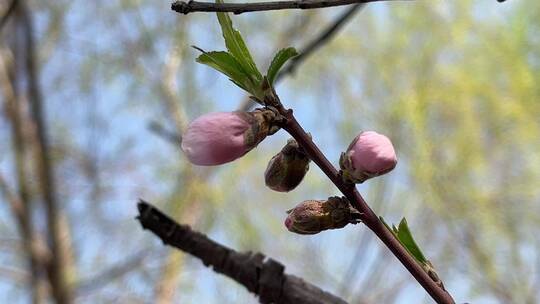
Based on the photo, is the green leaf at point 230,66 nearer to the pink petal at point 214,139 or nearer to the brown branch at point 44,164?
the pink petal at point 214,139

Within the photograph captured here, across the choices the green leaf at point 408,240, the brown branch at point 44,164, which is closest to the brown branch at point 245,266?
the green leaf at point 408,240

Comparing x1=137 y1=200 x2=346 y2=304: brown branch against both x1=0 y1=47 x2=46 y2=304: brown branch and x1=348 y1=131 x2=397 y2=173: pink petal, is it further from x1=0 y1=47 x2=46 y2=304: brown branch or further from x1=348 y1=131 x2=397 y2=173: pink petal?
x1=0 y1=47 x2=46 y2=304: brown branch

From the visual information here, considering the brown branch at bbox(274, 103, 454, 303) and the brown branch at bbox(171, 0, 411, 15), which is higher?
the brown branch at bbox(171, 0, 411, 15)

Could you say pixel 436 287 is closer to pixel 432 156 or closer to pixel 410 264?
pixel 410 264

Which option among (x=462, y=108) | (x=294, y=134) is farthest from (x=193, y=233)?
(x=462, y=108)

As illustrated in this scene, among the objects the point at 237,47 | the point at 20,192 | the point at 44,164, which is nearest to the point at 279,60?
the point at 237,47

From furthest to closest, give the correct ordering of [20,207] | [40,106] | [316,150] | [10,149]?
[10,149] < [20,207] < [40,106] < [316,150]

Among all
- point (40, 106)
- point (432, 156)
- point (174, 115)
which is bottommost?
point (40, 106)


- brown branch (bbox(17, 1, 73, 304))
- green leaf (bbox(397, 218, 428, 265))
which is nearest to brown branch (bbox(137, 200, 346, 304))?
green leaf (bbox(397, 218, 428, 265))
